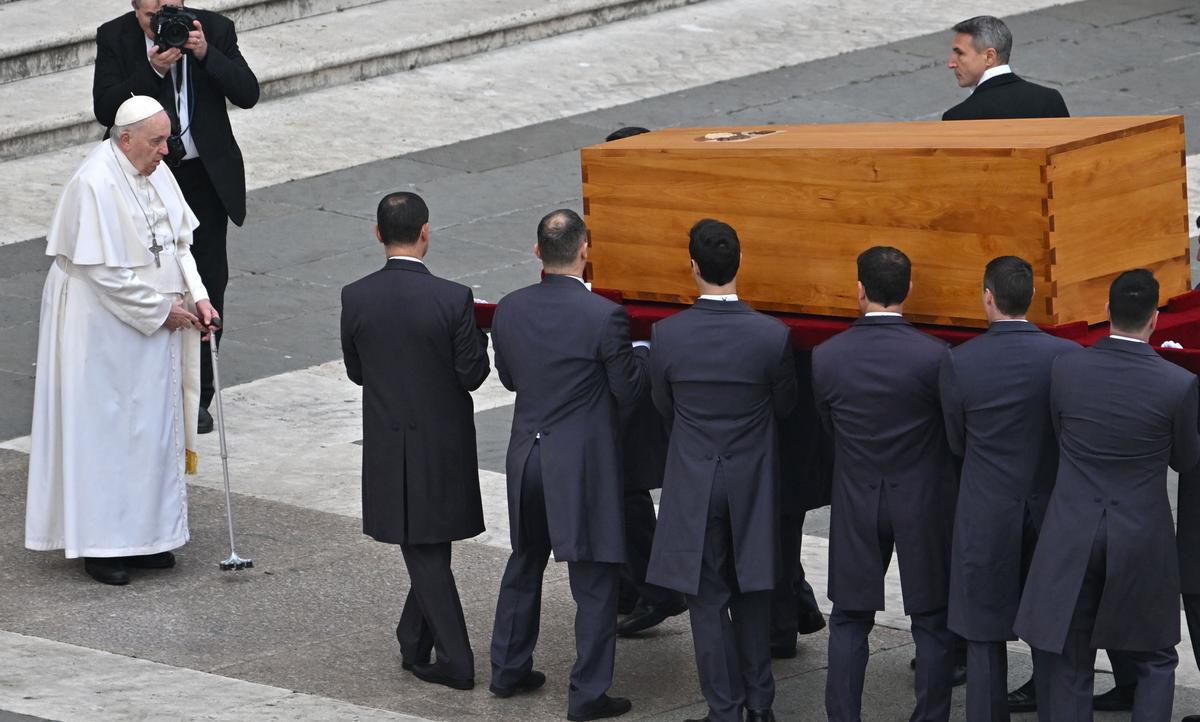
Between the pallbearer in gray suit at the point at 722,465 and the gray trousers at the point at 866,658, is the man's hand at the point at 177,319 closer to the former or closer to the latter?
the pallbearer in gray suit at the point at 722,465

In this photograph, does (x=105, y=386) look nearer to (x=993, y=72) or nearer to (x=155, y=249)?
(x=155, y=249)

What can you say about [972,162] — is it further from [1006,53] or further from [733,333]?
[1006,53]

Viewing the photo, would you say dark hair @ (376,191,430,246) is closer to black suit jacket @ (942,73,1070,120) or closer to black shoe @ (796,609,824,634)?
black shoe @ (796,609,824,634)

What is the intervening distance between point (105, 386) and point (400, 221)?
1798 millimetres

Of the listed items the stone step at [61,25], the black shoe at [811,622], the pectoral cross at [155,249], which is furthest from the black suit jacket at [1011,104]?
the stone step at [61,25]

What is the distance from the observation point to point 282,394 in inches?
411

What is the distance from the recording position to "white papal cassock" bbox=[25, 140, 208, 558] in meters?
8.15

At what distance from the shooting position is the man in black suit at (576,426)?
675 centimetres

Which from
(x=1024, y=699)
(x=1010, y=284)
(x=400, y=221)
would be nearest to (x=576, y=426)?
Result: (x=400, y=221)

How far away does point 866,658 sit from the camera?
6562 millimetres

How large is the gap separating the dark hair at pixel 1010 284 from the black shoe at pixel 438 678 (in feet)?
7.42

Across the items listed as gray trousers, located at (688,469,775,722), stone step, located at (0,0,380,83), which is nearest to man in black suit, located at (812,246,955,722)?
gray trousers, located at (688,469,775,722)

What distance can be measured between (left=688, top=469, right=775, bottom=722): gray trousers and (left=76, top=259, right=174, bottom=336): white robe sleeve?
2652mm

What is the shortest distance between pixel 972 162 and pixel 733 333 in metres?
0.87
